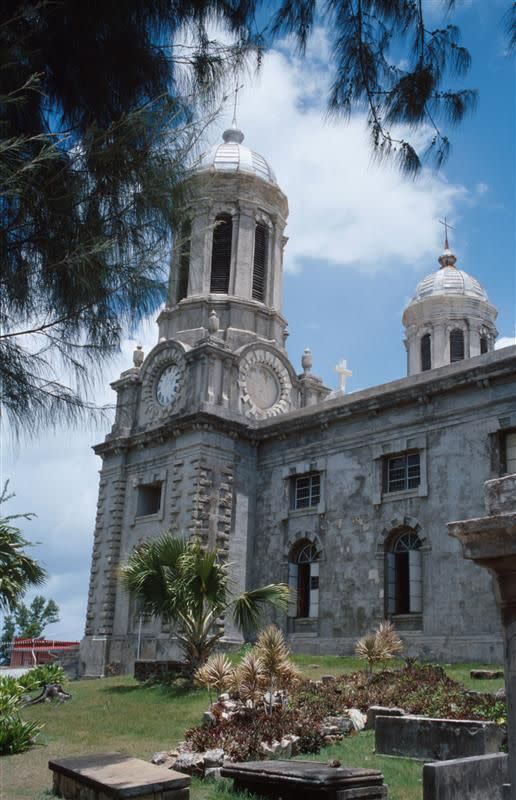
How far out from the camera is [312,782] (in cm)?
825

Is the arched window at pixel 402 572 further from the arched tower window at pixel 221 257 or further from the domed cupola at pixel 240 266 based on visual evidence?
the arched tower window at pixel 221 257

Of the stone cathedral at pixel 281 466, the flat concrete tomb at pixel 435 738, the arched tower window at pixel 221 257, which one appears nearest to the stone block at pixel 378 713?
the flat concrete tomb at pixel 435 738

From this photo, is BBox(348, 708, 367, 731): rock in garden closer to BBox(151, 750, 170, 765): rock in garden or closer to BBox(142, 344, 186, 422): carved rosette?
BBox(151, 750, 170, 765): rock in garden

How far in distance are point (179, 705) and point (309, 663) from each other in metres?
6.25

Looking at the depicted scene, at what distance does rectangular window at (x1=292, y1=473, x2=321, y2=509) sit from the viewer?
25656mm

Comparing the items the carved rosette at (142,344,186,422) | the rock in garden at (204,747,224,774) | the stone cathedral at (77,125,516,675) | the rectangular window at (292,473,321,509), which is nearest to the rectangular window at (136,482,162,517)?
the stone cathedral at (77,125,516,675)

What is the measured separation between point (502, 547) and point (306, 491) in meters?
20.7

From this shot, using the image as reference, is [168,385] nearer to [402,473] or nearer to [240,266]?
[240,266]

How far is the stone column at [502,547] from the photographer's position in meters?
5.34

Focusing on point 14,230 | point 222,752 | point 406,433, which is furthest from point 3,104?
point 406,433

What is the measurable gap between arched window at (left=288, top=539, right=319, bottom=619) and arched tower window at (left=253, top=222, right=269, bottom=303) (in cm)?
975

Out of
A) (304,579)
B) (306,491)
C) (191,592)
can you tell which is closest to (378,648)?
(191,592)

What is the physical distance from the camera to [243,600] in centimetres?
1812

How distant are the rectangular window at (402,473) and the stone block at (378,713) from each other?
10.6 meters
